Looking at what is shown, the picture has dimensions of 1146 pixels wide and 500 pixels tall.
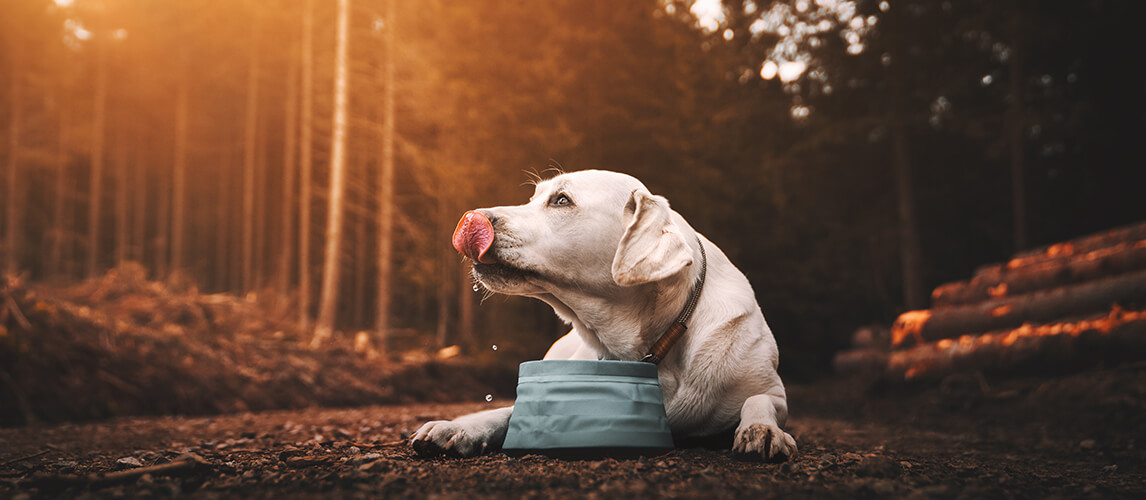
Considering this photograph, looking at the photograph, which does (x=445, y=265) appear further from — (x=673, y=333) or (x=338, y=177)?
(x=673, y=333)

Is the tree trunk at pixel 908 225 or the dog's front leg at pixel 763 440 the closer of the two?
the dog's front leg at pixel 763 440

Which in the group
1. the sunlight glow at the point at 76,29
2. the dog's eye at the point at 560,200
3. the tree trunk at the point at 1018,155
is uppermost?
the sunlight glow at the point at 76,29

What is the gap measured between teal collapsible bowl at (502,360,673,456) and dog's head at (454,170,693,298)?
15.3 inches

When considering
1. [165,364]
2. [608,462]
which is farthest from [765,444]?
[165,364]

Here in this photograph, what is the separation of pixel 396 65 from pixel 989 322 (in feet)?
37.2

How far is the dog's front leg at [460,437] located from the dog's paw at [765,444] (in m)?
1.01

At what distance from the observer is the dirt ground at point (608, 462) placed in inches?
81.3

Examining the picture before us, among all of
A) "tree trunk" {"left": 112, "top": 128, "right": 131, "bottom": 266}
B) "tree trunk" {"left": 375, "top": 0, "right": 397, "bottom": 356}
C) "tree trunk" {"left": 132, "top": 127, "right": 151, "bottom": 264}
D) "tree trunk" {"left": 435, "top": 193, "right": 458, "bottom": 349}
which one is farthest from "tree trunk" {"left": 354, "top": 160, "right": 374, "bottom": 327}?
"tree trunk" {"left": 132, "top": 127, "right": 151, "bottom": 264}

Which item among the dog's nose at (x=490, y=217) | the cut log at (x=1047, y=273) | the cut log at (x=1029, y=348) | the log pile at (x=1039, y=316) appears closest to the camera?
the dog's nose at (x=490, y=217)

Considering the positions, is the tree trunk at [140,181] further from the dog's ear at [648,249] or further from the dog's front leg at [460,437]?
the dog's ear at [648,249]

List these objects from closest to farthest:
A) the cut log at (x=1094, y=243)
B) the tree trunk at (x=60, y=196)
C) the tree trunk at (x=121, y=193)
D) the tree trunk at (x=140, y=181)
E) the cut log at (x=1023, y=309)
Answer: the cut log at (x=1023, y=309) < the cut log at (x=1094, y=243) < the tree trunk at (x=60, y=196) < the tree trunk at (x=121, y=193) < the tree trunk at (x=140, y=181)

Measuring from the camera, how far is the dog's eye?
3006mm

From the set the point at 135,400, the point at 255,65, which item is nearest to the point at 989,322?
the point at 135,400

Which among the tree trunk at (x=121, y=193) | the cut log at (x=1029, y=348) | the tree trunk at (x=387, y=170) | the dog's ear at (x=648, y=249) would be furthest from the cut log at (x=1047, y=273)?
the tree trunk at (x=121, y=193)
